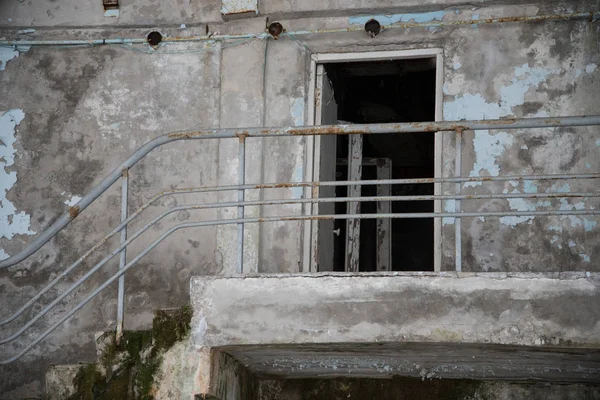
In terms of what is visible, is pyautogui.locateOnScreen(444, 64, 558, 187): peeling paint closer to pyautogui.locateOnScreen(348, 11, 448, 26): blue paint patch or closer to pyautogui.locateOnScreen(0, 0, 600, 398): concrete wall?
pyautogui.locateOnScreen(0, 0, 600, 398): concrete wall

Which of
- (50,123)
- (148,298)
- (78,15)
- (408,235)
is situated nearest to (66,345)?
(148,298)

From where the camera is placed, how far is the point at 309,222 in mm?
6996

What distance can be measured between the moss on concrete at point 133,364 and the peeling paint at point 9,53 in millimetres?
3461

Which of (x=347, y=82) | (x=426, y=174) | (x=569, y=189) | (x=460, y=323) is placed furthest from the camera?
(x=426, y=174)

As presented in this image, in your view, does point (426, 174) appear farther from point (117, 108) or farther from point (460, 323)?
point (460, 323)

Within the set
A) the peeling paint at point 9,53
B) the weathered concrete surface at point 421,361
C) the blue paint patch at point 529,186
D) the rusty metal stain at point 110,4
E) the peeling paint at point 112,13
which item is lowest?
the weathered concrete surface at point 421,361

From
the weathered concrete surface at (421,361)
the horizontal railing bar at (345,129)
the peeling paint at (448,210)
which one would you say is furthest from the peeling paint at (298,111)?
the weathered concrete surface at (421,361)

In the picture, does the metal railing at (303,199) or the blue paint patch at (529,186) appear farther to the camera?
the blue paint patch at (529,186)

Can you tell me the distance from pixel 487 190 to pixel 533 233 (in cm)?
52

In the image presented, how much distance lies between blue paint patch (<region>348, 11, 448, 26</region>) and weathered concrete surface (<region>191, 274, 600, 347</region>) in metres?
2.81

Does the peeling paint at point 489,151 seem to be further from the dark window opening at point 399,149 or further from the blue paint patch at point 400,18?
the dark window opening at point 399,149

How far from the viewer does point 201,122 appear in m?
7.22

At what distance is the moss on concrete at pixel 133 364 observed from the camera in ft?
17.3

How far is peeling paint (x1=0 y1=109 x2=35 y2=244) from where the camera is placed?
728 cm
